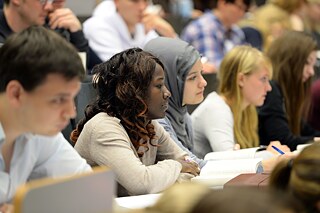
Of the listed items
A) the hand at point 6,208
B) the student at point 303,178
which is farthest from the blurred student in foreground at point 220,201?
the hand at point 6,208

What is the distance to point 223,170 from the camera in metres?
2.84

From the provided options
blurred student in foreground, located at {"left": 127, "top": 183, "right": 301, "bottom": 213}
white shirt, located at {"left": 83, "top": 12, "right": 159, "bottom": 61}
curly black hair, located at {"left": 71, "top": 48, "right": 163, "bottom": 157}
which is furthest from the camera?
white shirt, located at {"left": 83, "top": 12, "right": 159, "bottom": 61}

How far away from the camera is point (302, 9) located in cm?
694

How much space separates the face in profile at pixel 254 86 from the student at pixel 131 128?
1025mm

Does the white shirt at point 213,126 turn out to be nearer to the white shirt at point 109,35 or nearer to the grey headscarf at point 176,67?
the grey headscarf at point 176,67

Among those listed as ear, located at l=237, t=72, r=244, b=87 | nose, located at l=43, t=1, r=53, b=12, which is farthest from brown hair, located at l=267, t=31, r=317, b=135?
nose, located at l=43, t=1, r=53, b=12

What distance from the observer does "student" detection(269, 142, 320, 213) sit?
1655mm

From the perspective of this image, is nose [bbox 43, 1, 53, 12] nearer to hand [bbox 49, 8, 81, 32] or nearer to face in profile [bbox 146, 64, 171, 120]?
hand [bbox 49, 8, 81, 32]

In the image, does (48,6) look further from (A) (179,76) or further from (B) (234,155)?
(B) (234,155)

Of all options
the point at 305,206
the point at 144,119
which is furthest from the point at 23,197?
the point at 144,119

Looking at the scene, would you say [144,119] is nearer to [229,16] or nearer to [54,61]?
[54,61]

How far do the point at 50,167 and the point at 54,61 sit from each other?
15.2 inches

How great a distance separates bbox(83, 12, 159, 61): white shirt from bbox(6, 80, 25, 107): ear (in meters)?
2.66

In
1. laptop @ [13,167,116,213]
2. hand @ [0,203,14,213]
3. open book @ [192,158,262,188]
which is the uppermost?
laptop @ [13,167,116,213]
